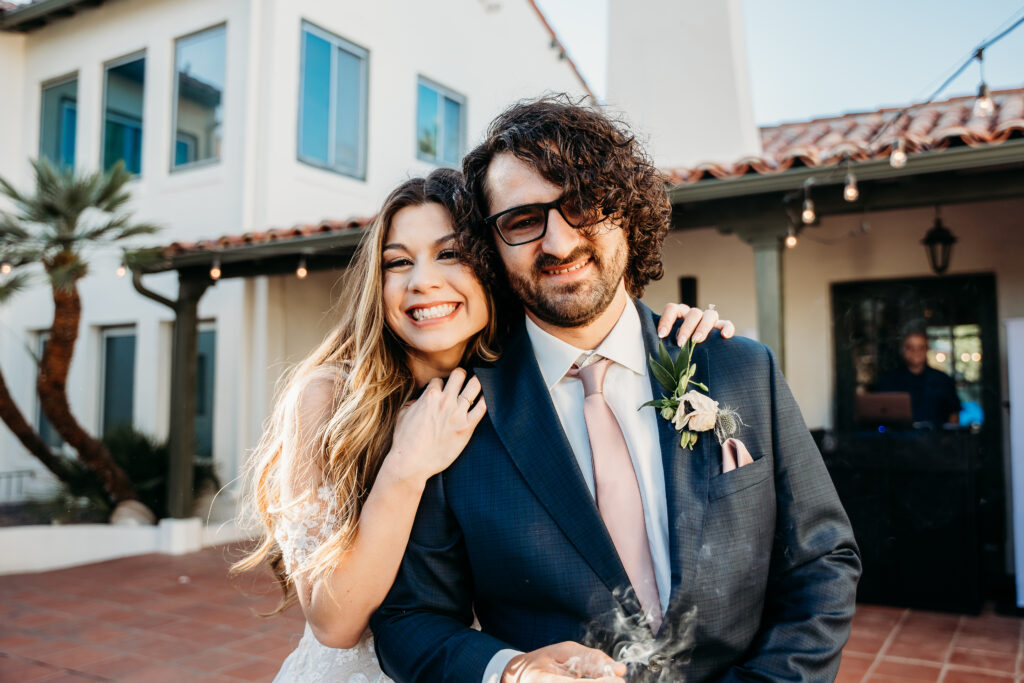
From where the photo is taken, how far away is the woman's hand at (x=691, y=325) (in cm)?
179

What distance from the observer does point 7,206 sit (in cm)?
1072

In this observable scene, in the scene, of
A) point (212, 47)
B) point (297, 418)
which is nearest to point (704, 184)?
point (297, 418)

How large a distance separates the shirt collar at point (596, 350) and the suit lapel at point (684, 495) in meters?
0.10

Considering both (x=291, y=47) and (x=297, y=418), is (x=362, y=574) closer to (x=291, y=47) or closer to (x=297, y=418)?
(x=297, y=418)

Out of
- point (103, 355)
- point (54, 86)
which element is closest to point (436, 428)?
point (103, 355)

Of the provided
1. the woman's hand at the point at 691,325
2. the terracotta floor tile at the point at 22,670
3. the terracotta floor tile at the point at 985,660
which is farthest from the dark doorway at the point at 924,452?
the terracotta floor tile at the point at 22,670

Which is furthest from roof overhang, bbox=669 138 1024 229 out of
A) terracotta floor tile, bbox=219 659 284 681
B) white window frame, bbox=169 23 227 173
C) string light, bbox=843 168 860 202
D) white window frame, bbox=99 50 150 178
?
white window frame, bbox=99 50 150 178

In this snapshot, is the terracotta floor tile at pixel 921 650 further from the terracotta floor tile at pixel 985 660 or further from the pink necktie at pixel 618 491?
the pink necktie at pixel 618 491

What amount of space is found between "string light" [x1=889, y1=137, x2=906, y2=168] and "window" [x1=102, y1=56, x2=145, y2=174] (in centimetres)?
869

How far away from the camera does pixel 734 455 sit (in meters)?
1.56

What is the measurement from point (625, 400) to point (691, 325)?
25cm

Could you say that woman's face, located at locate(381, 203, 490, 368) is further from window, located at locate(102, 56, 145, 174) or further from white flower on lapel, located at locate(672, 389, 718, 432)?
window, located at locate(102, 56, 145, 174)

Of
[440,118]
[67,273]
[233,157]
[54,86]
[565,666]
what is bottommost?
[565,666]

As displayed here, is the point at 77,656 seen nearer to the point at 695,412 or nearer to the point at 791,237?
the point at 695,412
